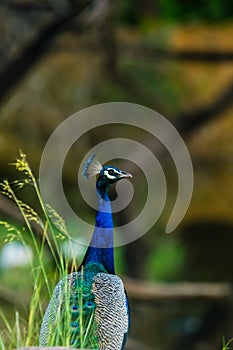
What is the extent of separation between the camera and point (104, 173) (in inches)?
92.0

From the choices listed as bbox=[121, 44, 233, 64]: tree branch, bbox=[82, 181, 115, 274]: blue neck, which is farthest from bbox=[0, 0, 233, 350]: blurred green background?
bbox=[82, 181, 115, 274]: blue neck

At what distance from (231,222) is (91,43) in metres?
1.50

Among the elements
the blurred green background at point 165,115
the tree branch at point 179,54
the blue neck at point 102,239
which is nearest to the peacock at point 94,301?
the blue neck at point 102,239

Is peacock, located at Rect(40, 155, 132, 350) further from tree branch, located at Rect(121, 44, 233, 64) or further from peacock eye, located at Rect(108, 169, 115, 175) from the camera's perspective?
tree branch, located at Rect(121, 44, 233, 64)

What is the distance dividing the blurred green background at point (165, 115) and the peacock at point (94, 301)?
10.6 ft

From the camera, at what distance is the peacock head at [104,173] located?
91.7 inches

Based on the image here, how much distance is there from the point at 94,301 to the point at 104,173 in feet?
0.98

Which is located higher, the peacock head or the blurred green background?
the blurred green background

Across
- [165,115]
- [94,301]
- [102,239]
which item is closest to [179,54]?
[165,115]

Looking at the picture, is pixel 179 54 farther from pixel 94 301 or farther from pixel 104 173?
pixel 94 301

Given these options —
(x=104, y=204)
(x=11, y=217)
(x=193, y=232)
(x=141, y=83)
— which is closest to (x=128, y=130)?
(x=141, y=83)

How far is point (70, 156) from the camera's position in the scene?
6.34 meters

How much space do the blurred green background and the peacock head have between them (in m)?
3.27

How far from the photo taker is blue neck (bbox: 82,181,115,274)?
2.38 m
